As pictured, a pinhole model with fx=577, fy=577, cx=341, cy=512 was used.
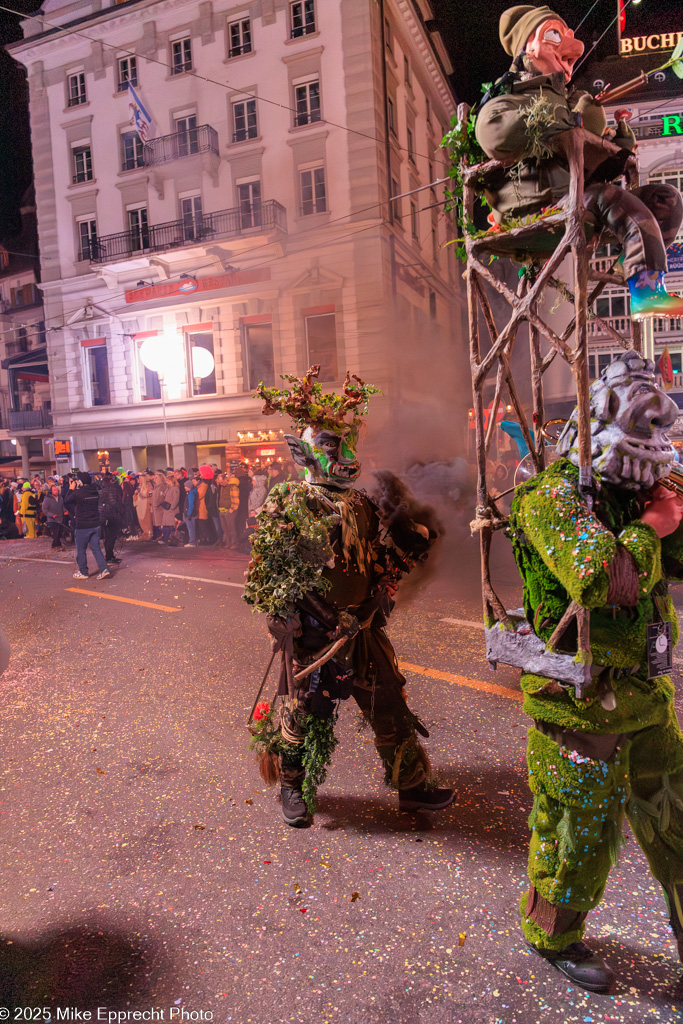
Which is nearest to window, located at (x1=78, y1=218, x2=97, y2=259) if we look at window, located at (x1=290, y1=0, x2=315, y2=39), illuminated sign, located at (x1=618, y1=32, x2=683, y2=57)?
window, located at (x1=290, y1=0, x2=315, y2=39)

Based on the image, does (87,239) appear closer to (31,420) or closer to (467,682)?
(31,420)

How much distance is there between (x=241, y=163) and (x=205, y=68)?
81cm

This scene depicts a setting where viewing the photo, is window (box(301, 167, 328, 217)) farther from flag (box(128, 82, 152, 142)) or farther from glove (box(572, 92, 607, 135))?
glove (box(572, 92, 607, 135))

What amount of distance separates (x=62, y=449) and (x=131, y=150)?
10.0 ft

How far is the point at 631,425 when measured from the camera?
1419 mm

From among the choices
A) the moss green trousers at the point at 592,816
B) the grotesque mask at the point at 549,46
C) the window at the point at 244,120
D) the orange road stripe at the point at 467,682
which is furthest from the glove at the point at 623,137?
the window at the point at 244,120

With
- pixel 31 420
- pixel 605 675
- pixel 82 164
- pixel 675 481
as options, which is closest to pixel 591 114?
pixel 675 481

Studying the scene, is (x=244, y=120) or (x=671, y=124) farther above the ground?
(x=244, y=120)

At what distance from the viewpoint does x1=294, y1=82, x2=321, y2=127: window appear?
5461mm

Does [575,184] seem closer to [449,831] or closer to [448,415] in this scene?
[449,831]

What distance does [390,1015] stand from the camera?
5.34 ft

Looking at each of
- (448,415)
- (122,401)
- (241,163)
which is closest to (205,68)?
(241,163)

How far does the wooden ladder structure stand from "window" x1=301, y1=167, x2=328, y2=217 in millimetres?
4269

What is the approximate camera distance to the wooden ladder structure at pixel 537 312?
148cm
